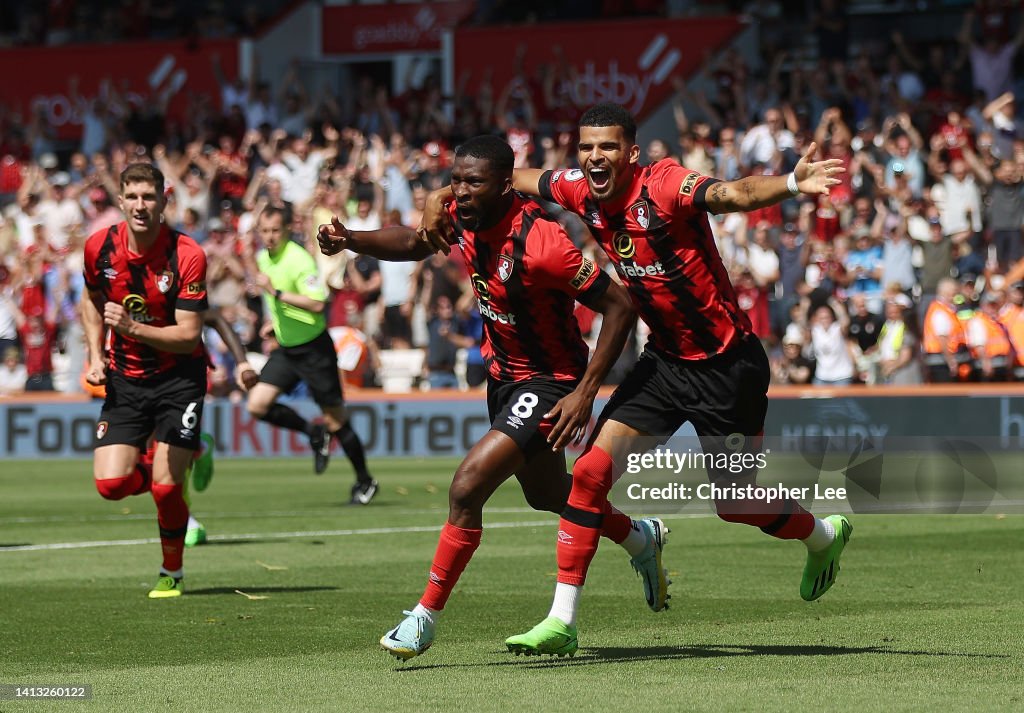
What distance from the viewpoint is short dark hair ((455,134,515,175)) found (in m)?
7.62

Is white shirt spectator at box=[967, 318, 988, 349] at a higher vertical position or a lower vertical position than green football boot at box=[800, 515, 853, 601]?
higher

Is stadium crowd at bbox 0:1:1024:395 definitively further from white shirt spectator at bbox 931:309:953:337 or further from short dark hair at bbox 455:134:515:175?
short dark hair at bbox 455:134:515:175

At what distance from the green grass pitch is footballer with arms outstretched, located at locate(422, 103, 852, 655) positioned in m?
0.56

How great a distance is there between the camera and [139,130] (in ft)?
108

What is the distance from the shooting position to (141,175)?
32.7 ft

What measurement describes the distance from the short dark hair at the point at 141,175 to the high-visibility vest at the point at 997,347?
13303 millimetres

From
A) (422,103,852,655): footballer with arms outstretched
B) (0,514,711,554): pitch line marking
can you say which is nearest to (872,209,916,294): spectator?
(0,514,711,554): pitch line marking

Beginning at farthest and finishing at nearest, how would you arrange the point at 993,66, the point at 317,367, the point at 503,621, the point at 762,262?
the point at 993,66 < the point at 762,262 < the point at 317,367 < the point at 503,621

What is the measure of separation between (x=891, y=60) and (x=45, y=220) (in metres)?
13.8

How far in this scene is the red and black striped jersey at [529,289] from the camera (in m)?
7.73

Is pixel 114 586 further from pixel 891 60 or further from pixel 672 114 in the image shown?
pixel 672 114

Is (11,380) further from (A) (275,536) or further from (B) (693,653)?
(B) (693,653)

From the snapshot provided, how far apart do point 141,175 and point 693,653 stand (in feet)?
13.8

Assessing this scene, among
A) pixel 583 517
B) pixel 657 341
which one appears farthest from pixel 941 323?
pixel 583 517
